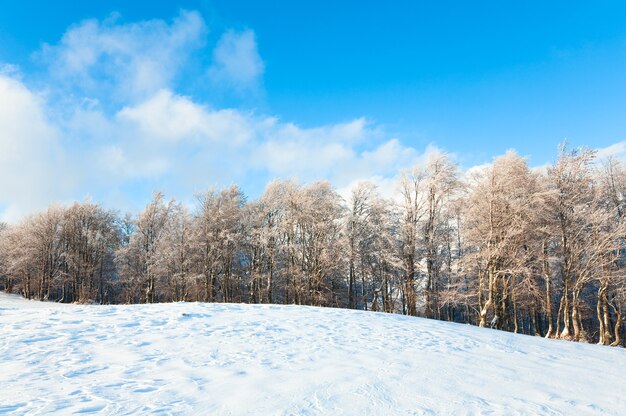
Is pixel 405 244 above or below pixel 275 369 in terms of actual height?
above

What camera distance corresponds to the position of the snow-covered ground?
5410mm

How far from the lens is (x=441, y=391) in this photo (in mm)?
6391

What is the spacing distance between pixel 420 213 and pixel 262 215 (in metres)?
14.6

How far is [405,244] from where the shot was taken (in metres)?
26.3

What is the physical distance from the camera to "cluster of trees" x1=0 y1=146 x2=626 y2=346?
2006cm

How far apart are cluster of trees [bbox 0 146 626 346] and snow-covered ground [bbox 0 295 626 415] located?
9.20 metres

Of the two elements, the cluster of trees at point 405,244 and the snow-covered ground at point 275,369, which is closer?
the snow-covered ground at point 275,369

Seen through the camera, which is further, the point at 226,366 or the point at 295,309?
the point at 295,309

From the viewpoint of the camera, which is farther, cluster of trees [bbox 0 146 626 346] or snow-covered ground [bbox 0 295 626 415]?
cluster of trees [bbox 0 146 626 346]

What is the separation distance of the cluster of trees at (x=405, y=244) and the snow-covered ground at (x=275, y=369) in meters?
9.20

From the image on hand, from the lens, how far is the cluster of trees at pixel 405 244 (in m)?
20.1

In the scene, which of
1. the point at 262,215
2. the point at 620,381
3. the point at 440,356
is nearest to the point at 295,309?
the point at 440,356

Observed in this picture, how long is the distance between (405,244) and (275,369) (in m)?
20.8

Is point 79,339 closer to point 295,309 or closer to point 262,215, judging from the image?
point 295,309
